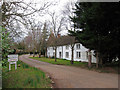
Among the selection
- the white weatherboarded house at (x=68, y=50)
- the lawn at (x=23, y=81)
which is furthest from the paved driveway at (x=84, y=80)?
the white weatherboarded house at (x=68, y=50)

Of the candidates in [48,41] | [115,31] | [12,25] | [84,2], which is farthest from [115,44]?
[48,41]

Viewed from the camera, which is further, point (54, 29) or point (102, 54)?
point (54, 29)

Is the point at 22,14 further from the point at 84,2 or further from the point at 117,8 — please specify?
the point at 117,8

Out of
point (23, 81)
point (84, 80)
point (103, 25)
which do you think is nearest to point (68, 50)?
point (103, 25)

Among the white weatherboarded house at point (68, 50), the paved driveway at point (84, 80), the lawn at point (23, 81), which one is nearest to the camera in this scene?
the lawn at point (23, 81)

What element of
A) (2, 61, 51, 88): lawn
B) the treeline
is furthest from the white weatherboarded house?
→ (2, 61, 51, 88): lawn

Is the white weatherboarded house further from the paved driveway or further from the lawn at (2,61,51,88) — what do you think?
the lawn at (2,61,51,88)

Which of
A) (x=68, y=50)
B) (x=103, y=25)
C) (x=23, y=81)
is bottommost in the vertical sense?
(x=23, y=81)

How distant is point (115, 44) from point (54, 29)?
16.0 meters

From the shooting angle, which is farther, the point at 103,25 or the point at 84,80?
the point at 103,25

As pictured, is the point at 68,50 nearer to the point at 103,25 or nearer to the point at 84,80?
the point at 103,25

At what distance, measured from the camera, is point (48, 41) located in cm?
4031

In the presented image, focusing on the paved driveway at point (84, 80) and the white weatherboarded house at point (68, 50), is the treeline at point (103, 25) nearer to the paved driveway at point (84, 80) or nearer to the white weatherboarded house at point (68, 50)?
the paved driveway at point (84, 80)

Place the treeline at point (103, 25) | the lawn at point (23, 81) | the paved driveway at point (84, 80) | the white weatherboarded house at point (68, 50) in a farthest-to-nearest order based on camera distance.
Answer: the white weatherboarded house at point (68, 50) → the treeline at point (103, 25) → the paved driveway at point (84, 80) → the lawn at point (23, 81)
